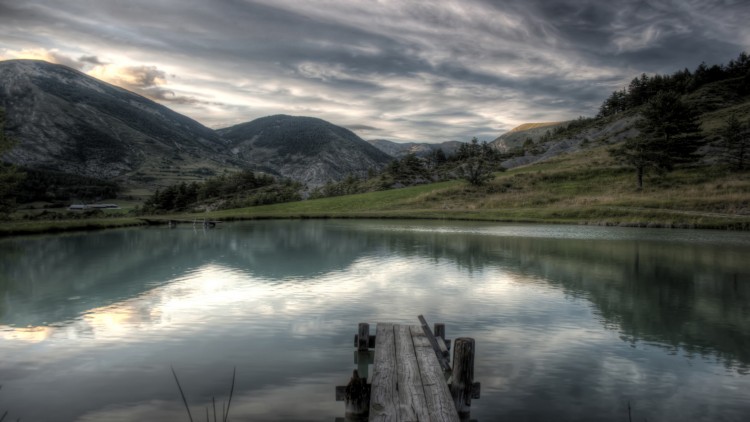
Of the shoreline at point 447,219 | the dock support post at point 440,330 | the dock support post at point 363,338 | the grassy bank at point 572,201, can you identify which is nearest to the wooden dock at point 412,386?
the dock support post at point 440,330

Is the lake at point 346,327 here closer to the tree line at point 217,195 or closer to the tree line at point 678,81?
the tree line at point 217,195

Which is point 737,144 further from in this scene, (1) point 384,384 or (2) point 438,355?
(1) point 384,384

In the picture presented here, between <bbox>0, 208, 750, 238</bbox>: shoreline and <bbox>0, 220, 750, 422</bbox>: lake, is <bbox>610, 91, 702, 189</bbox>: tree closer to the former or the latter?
<bbox>0, 208, 750, 238</bbox>: shoreline

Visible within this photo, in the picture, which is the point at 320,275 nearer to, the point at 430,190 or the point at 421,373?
the point at 421,373

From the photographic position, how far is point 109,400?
31.6ft

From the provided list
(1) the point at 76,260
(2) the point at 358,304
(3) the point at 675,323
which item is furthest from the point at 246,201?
(3) the point at 675,323

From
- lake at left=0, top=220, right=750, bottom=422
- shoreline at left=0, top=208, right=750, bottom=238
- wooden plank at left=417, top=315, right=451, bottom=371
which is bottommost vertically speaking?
lake at left=0, top=220, right=750, bottom=422

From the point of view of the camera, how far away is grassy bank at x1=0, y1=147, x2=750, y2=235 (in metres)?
53.4

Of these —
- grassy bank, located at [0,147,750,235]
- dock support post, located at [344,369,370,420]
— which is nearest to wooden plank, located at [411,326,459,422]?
dock support post, located at [344,369,370,420]

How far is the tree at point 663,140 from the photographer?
72.7 m

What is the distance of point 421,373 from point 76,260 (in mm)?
30497

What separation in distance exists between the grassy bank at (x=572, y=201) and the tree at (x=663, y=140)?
2.61 m

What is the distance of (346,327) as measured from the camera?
50.8 feet

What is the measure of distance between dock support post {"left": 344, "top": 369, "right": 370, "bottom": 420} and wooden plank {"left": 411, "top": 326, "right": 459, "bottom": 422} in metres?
1.15
